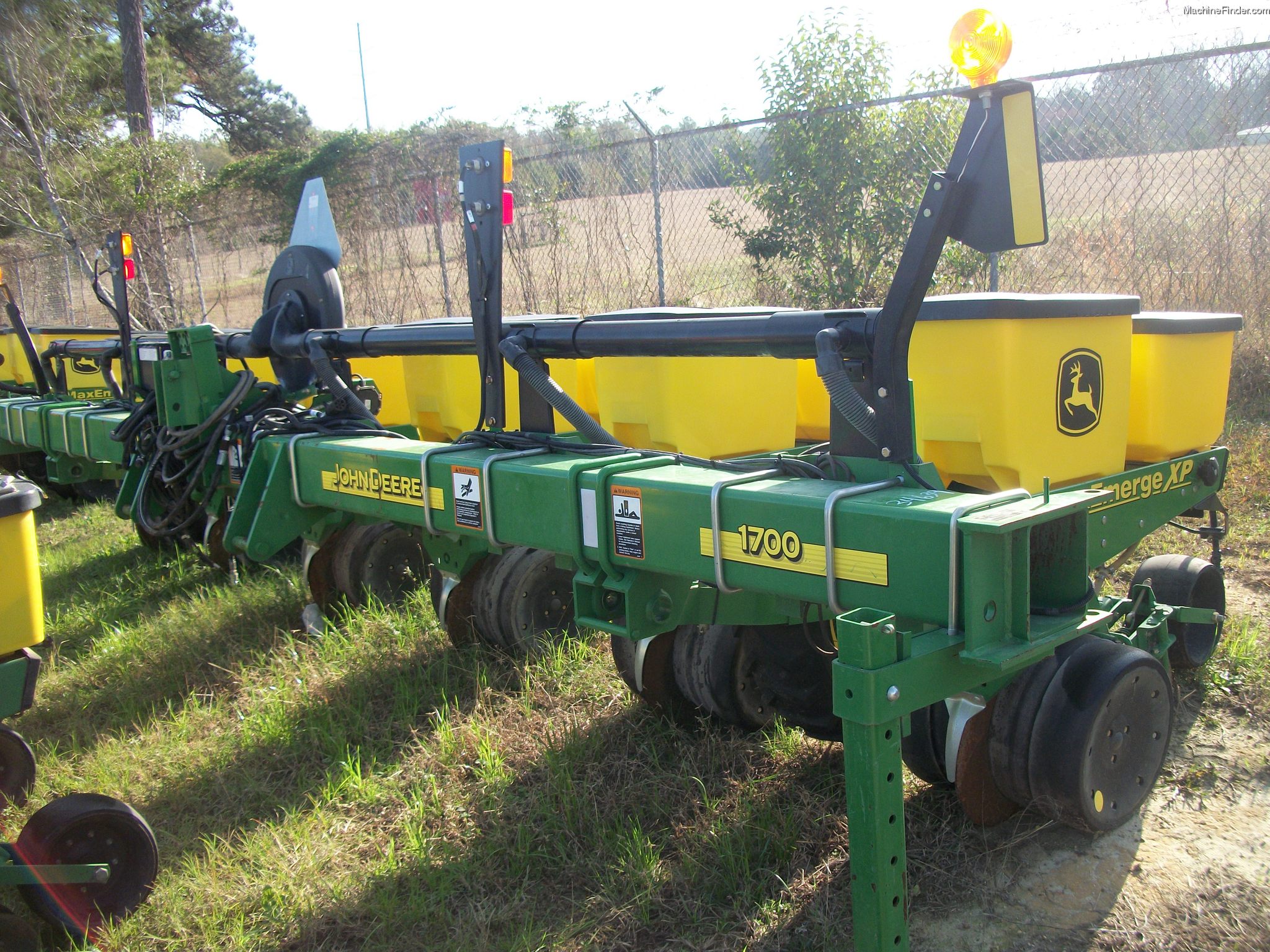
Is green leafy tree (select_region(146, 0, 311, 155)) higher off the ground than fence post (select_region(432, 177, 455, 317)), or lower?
higher

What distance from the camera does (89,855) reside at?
239 centimetres

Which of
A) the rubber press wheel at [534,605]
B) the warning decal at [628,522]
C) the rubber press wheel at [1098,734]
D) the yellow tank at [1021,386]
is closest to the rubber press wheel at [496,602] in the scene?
the rubber press wheel at [534,605]

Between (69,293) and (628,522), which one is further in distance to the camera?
(69,293)

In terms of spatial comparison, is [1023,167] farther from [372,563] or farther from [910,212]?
[910,212]

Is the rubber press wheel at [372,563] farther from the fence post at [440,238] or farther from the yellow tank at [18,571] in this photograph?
the fence post at [440,238]

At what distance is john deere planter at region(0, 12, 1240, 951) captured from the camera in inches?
77.9

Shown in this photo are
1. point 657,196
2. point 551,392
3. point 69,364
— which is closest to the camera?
point 551,392

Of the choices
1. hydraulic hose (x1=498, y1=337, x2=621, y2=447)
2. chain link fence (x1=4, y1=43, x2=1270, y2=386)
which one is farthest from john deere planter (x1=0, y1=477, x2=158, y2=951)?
chain link fence (x1=4, y1=43, x2=1270, y2=386)

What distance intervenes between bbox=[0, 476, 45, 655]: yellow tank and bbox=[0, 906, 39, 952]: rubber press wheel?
596 mm

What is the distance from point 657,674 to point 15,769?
72.0 inches

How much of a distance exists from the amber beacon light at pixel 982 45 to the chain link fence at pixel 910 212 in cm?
177

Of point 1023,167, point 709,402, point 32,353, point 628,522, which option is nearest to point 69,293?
point 32,353

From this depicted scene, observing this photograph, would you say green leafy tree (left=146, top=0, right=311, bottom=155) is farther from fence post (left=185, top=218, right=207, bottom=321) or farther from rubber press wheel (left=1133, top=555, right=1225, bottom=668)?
rubber press wheel (left=1133, top=555, right=1225, bottom=668)

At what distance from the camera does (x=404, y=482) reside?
3162 millimetres
